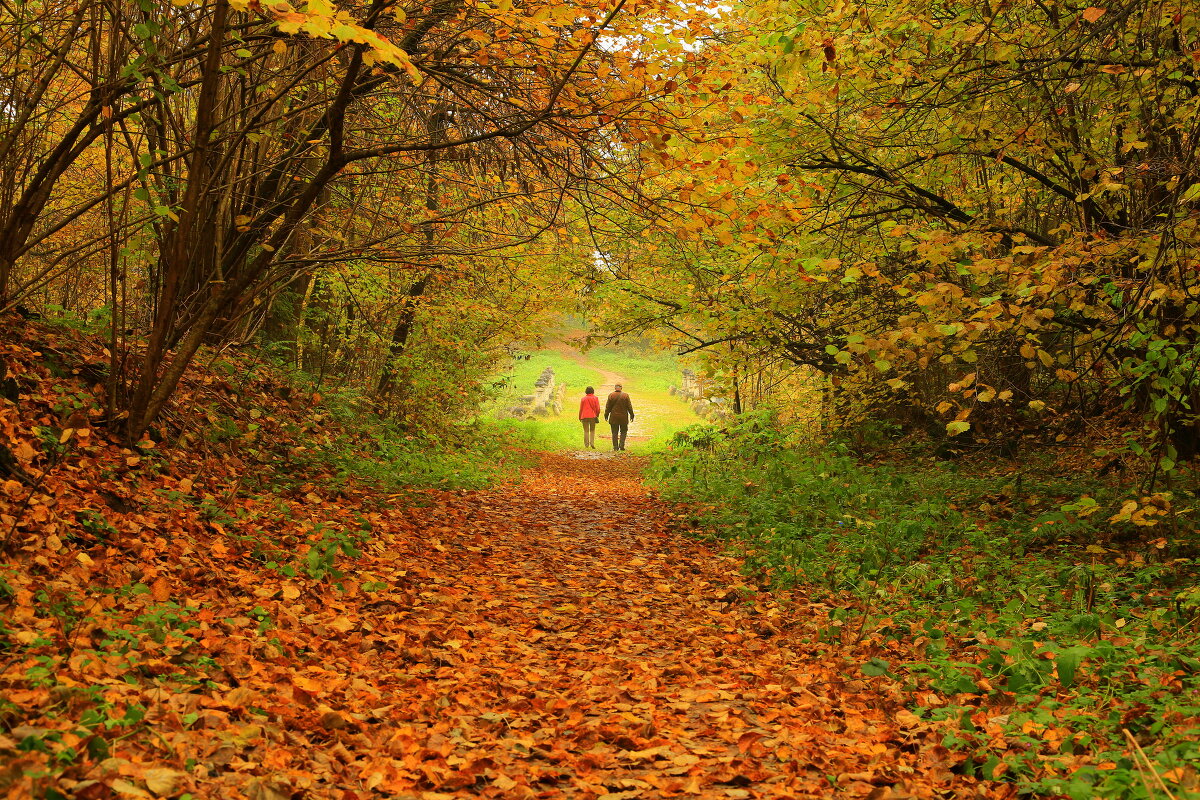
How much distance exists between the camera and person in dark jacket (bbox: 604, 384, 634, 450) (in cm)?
2061

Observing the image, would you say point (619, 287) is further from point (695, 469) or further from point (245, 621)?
point (245, 621)

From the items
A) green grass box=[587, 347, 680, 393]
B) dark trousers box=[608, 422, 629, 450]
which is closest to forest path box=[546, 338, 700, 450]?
dark trousers box=[608, 422, 629, 450]

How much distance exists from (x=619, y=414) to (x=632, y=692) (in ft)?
54.3

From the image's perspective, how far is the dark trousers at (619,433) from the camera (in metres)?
20.8

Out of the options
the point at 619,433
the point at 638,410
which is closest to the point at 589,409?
the point at 619,433

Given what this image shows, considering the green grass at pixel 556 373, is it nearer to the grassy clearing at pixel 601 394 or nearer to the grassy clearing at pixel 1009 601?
the grassy clearing at pixel 601 394

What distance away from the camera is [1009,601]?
16.8 ft

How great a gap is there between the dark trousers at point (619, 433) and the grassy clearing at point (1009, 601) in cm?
1091

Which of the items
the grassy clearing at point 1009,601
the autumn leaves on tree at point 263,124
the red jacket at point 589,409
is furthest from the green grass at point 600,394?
the grassy clearing at point 1009,601

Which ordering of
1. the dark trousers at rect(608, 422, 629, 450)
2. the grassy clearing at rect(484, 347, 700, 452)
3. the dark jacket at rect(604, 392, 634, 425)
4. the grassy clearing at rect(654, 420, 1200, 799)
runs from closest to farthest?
the grassy clearing at rect(654, 420, 1200, 799) < the dark jacket at rect(604, 392, 634, 425) < the dark trousers at rect(608, 422, 629, 450) < the grassy clearing at rect(484, 347, 700, 452)

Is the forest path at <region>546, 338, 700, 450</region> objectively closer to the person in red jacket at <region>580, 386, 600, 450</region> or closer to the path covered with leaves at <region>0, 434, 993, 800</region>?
the person in red jacket at <region>580, 386, 600, 450</region>

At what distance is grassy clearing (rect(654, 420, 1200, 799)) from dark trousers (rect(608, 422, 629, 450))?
10909mm

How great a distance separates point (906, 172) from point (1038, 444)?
13.8ft

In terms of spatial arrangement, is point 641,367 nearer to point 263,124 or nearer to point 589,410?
point 589,410
